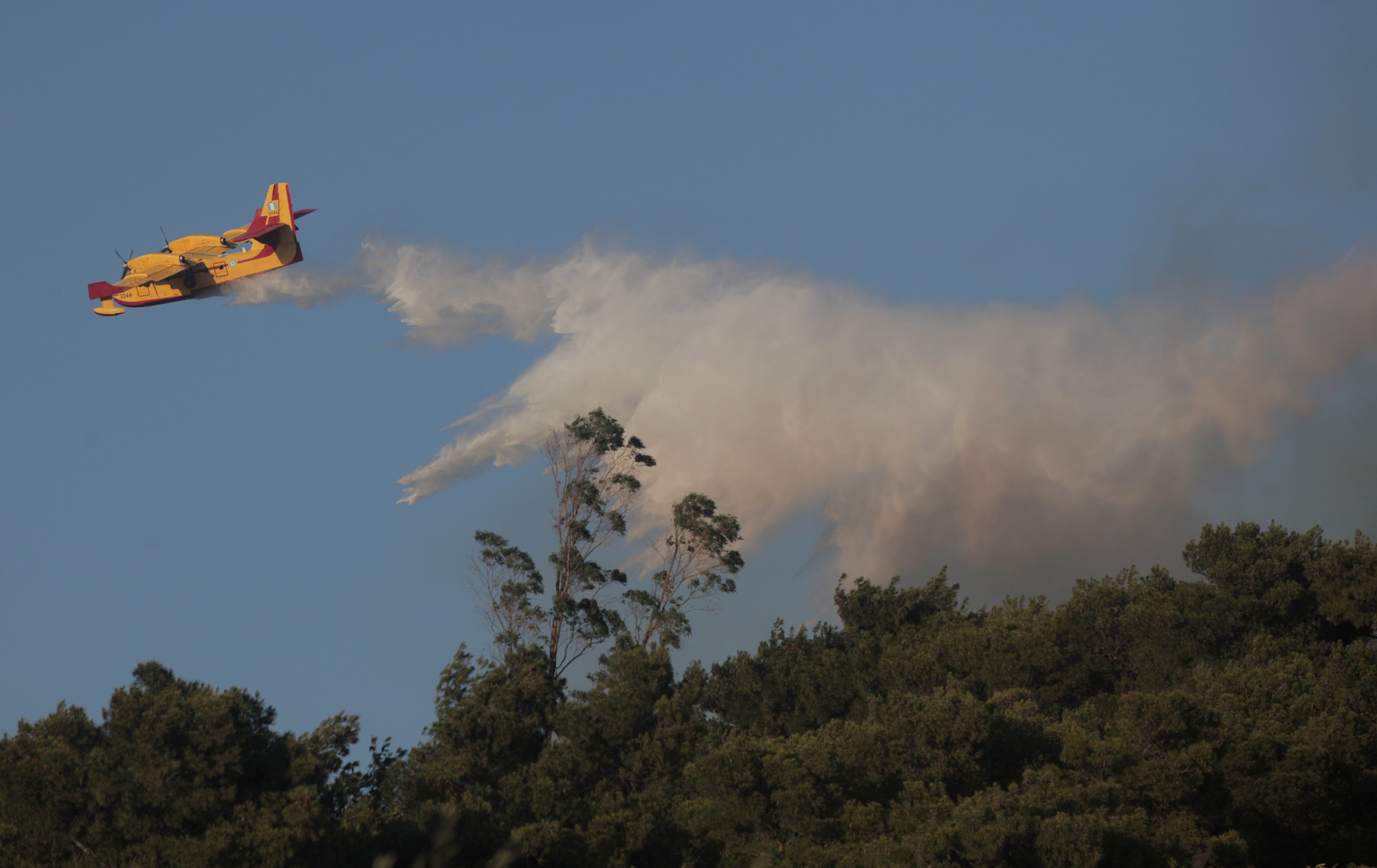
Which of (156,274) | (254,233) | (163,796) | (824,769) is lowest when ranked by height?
(163,796)

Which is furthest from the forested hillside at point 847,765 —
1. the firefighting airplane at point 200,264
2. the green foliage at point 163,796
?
the firefighting airplane at point 200,264

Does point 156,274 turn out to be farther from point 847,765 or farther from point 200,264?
point 847,765

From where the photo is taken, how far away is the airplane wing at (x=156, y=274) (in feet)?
157

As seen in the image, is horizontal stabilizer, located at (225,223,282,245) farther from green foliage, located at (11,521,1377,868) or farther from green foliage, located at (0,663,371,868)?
green foliage, located at (0,663,371,868)

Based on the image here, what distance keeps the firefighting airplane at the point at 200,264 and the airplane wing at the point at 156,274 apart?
0.02 m

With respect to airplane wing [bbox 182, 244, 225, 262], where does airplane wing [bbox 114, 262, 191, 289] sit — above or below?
below

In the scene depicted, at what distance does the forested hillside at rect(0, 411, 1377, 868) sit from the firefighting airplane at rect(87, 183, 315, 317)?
19.5 m

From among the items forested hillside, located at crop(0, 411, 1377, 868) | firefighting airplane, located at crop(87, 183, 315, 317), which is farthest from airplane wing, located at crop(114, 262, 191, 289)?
forested hillside, located at crop(0, 411, 1377, 868)

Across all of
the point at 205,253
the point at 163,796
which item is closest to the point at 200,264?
the point at 205,253

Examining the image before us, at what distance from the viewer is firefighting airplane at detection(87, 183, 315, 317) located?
4794cm

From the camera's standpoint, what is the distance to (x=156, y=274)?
4781cm

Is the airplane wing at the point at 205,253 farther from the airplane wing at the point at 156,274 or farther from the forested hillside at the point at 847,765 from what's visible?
the forested hillside at the point at 847,765

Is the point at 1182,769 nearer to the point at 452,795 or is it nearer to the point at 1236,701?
the point at 1236,701

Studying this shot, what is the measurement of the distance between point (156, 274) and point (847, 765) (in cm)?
3348
